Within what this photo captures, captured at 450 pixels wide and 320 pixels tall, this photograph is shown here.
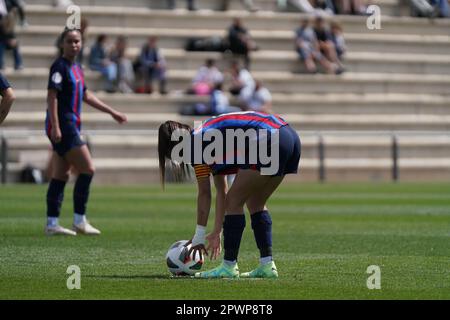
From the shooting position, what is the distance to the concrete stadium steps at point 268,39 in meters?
34.8

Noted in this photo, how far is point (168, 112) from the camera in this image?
1362 inches

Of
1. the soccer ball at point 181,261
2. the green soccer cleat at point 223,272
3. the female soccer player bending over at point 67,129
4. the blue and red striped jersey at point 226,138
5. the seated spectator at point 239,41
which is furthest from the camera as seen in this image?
the seated spectator at point 239,41

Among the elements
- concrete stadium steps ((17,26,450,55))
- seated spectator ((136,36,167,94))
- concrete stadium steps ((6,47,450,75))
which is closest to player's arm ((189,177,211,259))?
seated spectator ((136,36,167,94))

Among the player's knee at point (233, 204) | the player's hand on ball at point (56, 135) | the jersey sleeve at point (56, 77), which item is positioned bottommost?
the player's hand on ball at point (56, 135)

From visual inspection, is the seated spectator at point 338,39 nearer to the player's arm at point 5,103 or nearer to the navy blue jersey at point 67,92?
the navy blue jersey at point 67,92

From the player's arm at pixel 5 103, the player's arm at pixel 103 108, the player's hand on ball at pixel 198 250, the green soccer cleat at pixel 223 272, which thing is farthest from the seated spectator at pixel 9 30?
the green soccer cleat at pixel 223 272

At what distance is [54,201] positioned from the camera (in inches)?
619

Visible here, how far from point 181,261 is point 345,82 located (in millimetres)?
27214

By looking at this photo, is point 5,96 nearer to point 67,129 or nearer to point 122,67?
point 67,129

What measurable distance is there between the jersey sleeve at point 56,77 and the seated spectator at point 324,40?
22.4 m

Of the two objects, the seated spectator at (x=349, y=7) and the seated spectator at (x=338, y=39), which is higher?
the seated spectator at (x=349, y=7)

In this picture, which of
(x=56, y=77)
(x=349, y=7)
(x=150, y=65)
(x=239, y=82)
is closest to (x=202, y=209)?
(x=56, y=77)
